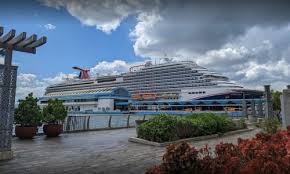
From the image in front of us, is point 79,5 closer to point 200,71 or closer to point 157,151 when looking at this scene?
point 157,151

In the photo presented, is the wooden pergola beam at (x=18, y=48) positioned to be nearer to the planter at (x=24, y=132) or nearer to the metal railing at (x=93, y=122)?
the planter at (x=24, y=132)

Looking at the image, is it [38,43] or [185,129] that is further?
[185,129]

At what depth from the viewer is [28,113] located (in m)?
9.57

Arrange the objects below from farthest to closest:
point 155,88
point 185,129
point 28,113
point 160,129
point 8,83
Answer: point 155,88 → point 28,113 → point 185,129 → point 160,129 → point 8,83

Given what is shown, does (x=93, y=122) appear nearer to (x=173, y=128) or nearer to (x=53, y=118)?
(x=53, y=118)

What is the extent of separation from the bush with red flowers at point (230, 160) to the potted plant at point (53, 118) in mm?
8196

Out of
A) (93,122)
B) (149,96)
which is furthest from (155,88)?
(93,122)

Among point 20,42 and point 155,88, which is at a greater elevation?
point 155,88

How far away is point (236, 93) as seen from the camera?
4603cm

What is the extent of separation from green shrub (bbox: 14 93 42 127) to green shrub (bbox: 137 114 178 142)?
3895 mm

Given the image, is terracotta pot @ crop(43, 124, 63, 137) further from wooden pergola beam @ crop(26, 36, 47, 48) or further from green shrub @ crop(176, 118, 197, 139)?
green shrub @ crop(176, 118, 197, 139)

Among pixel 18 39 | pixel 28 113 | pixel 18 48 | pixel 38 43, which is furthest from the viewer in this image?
pixel 28 113

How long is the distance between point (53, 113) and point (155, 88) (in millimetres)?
47240

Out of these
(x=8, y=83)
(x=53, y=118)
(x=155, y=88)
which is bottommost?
(x=53, y=118)
